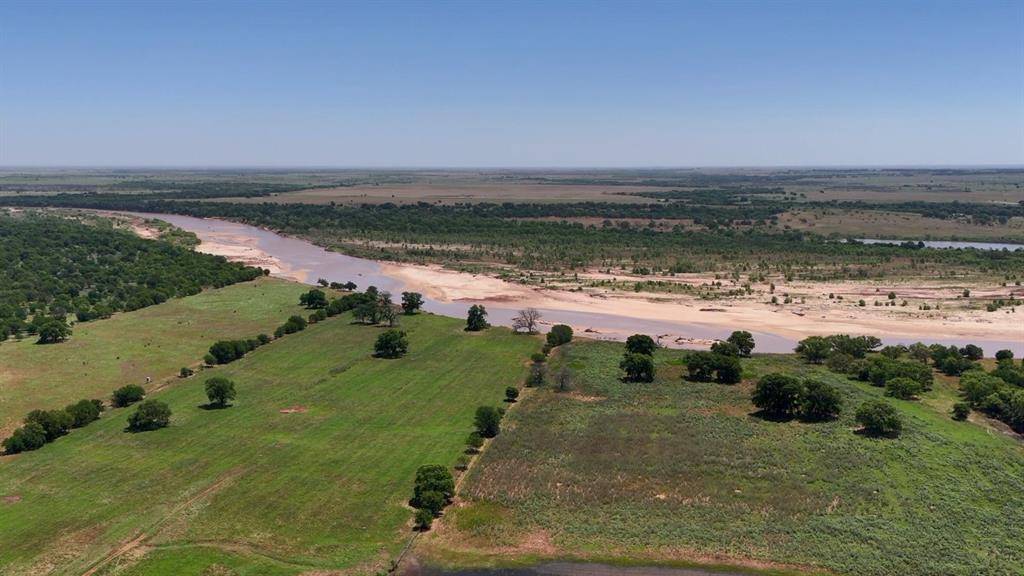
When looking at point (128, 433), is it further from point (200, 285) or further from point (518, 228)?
point (518, 228)

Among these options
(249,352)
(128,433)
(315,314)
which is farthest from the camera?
(315,314)

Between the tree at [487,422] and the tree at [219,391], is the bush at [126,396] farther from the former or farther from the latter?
the tree at [487,422]

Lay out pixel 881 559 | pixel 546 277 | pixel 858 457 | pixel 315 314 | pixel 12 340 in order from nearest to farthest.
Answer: pixel 881 559 → pixel 858 457 → pixel 12 340 → pixel 315 314 → pixel 546 277

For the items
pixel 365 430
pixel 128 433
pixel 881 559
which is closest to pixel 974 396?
pixel 881 559

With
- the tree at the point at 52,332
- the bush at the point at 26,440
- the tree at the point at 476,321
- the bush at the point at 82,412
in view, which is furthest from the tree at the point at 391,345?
the tree at the point at 52,332

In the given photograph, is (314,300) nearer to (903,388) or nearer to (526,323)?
(526,323)

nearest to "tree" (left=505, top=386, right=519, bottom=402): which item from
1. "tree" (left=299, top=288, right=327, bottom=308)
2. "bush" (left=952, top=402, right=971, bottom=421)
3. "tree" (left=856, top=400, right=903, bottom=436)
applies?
"tree" (left=856, top=400, right=903, bottom=436)
